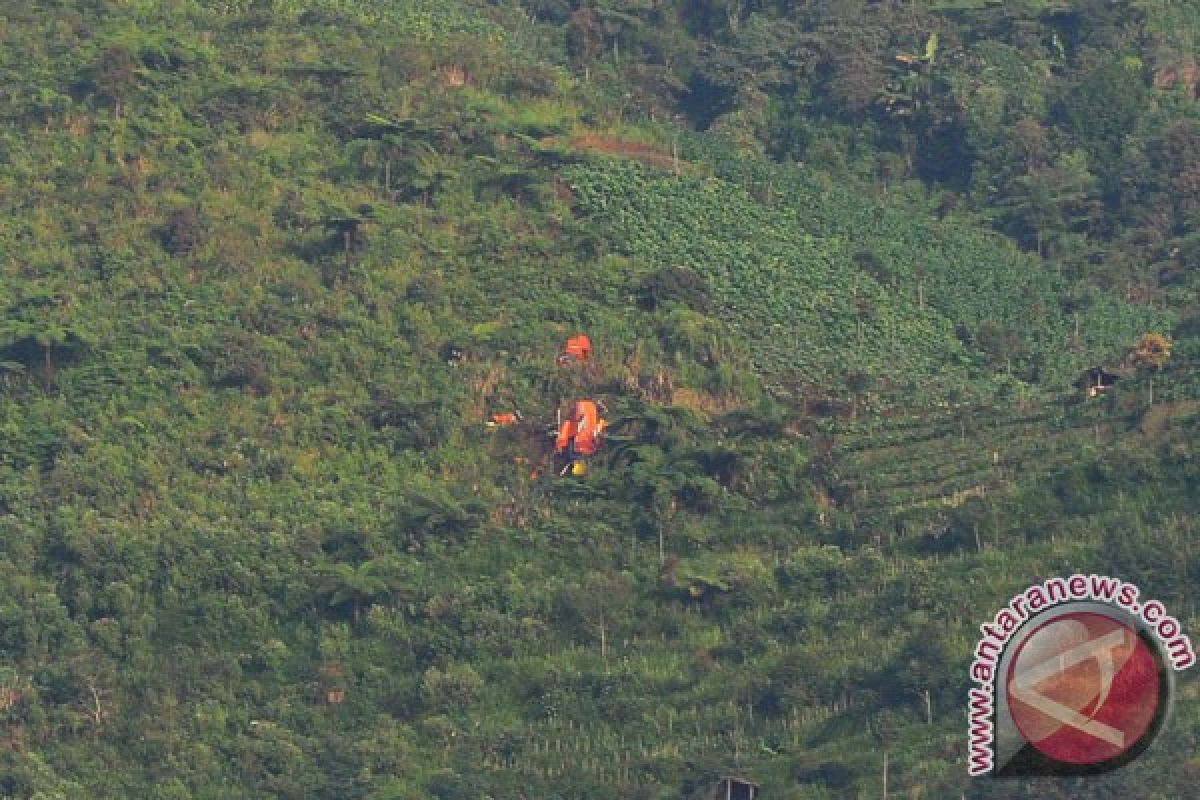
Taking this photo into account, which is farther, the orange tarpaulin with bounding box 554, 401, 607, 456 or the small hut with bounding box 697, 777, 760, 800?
the orange tarpaulin with bounding box 554, 401, 607, 456

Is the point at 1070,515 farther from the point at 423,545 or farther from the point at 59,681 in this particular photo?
the point at 59,681

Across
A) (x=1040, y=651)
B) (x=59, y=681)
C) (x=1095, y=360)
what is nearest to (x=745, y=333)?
(x=1095, y=360)

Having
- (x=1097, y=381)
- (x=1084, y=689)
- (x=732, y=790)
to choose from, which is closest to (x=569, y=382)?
(x=1097, y=381)

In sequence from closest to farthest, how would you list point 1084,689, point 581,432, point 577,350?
point 1084,689
point 581,432
point 577,350

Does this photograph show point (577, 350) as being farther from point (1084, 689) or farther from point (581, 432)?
point (1084, 689)

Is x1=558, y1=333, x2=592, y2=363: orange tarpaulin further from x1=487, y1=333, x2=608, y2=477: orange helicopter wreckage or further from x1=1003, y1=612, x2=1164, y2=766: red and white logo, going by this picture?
x1=1003, y1=612, x2=1164, y2=766: red and white logo

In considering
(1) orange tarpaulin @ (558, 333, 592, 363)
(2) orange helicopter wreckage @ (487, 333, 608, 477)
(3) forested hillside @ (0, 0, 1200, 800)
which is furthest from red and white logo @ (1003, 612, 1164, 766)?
(1) orange tarpaulin @ (558, 333, 592, 363)

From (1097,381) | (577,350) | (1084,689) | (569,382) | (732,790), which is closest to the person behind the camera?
(1084,689)
